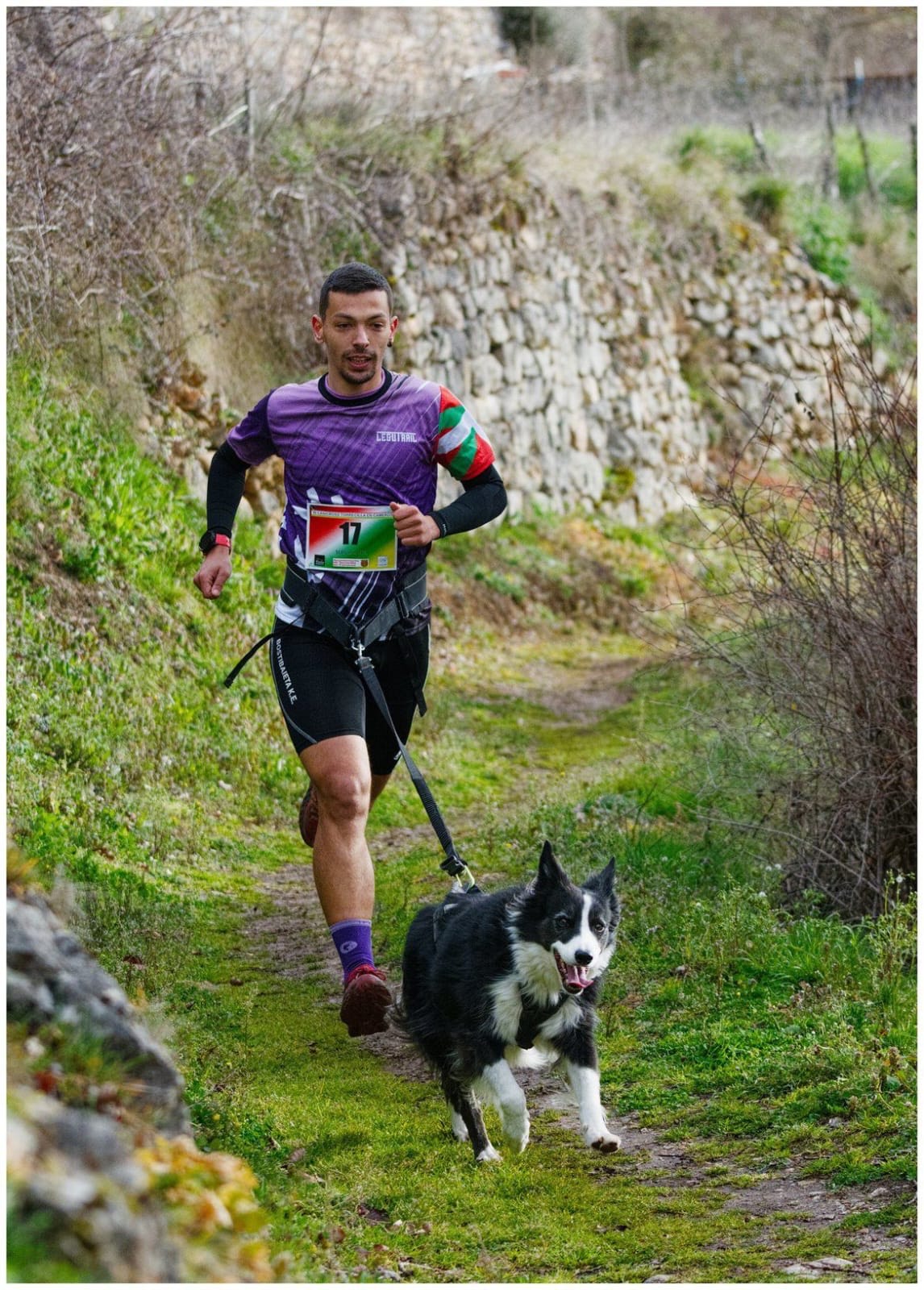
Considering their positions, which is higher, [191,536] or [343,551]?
[343,551]

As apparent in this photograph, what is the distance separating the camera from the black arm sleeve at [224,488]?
19.0 ft

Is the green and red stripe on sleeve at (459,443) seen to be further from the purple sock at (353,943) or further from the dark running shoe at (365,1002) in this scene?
the dark running shoe at (365,1002)

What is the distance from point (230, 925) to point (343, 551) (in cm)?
272

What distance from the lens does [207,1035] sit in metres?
5.51

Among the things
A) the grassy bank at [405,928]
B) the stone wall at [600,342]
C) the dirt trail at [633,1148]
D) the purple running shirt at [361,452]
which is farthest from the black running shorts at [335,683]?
the stone wall at [600,342]

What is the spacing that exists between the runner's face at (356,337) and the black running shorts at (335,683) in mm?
996

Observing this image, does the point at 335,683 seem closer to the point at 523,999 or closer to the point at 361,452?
the point at 361,452

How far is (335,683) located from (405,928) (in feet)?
7.17

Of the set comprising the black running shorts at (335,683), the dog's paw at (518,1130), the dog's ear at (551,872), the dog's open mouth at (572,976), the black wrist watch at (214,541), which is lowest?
the dog's paw at (518,1130)

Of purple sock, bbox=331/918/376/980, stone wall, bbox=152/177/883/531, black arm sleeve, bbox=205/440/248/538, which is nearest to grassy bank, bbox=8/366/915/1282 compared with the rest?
purple sock, bbox=331/918/376/980

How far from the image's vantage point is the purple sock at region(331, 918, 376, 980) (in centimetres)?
487

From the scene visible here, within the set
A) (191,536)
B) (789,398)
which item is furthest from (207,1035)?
(789,398)

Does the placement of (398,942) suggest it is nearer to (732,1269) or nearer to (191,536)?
(732,1269)

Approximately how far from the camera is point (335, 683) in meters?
5.28
